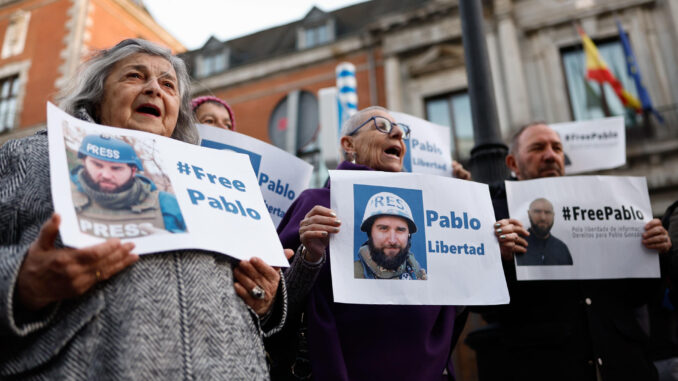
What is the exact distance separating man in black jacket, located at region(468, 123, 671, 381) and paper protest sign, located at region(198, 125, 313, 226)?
43.9 inches

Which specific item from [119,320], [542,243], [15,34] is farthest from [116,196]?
[15,34]

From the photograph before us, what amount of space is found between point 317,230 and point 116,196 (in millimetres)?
765

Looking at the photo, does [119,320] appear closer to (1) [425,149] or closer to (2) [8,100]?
(1) [425,149]

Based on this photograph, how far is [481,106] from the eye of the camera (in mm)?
3430

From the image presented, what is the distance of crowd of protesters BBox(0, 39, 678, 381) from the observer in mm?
1175

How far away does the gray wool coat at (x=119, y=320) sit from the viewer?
1.16 meters

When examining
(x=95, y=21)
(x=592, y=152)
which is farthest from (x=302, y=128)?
(x=592, y=152)

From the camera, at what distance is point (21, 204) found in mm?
1291

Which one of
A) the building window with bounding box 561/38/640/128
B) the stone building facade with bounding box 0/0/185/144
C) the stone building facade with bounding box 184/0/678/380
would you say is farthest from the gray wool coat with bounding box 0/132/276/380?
the stone building facade with bounding box 0/0/185/144

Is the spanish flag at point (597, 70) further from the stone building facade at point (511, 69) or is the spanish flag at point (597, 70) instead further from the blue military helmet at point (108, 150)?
the blue military helmet at point (108, 150)

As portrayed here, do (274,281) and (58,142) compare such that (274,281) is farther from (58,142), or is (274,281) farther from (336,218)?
(58,142)

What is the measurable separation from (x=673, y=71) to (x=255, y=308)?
12368mm

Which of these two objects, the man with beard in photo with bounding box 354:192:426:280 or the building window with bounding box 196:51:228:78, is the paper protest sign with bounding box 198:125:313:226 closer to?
the man with beard in photo with bounding box 354:192:426:280

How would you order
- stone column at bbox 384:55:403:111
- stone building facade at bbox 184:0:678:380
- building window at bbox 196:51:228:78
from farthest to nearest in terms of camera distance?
building window at bbox 196:51:228:78 → stone column at bbox 384:55:403:111 → stone building facade at bbox 184:0:678:380
